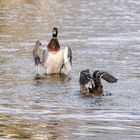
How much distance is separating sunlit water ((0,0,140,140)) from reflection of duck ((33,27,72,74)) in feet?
1.03

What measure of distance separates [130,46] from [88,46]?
1.35m

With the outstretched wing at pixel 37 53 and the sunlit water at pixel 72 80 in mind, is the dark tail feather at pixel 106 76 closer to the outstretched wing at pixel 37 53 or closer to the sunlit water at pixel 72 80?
the sunlit water at pixel 72 80

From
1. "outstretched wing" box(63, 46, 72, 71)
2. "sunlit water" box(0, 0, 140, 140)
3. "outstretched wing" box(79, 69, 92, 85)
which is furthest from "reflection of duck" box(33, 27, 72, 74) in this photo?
"outstretched wing" box(79, 69, 92, 85)

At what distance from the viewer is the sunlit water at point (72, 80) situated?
39.8 ft

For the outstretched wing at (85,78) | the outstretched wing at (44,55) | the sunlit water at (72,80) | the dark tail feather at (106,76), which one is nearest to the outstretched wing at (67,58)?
the sunlit water at (72,80)

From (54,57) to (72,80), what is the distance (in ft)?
3.98

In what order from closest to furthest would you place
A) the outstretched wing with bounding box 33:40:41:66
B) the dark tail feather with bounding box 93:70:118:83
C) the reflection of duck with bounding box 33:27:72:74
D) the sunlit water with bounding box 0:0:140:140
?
the sunlit water with bounding box 0:0:140:140, the dark tail feather with bounding box 93:70:118:83, the reflection of duck with bounding box 33:27:72:74, the outstretched wing with bounding box 33:40:41:66

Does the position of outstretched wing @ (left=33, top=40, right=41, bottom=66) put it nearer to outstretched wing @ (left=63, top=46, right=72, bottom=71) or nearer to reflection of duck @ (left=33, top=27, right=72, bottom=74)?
reflection of duck @ (left=33, top=27, right=72, bottom=74)

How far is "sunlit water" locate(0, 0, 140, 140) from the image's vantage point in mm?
12133

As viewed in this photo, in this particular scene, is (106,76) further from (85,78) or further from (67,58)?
(67,58)

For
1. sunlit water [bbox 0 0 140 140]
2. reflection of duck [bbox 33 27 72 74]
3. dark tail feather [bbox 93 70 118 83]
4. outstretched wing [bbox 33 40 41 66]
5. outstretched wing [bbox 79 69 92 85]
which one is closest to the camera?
sunlit water [bbox 0 0 140 140]

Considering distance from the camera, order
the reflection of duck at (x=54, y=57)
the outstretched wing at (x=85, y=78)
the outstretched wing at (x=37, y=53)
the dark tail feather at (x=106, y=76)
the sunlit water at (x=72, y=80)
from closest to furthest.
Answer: the sunlit water at (x=72, y=80) < the dark tail feather at (x=106, y=76) < the outstretched wing at (x=85, y=78) < the reflection of duck at (x=54, y=57) < the outstretched wing at (x=37, y=53)

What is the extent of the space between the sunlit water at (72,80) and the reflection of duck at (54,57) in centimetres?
31

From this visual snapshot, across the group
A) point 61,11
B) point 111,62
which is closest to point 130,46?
point 111,62
